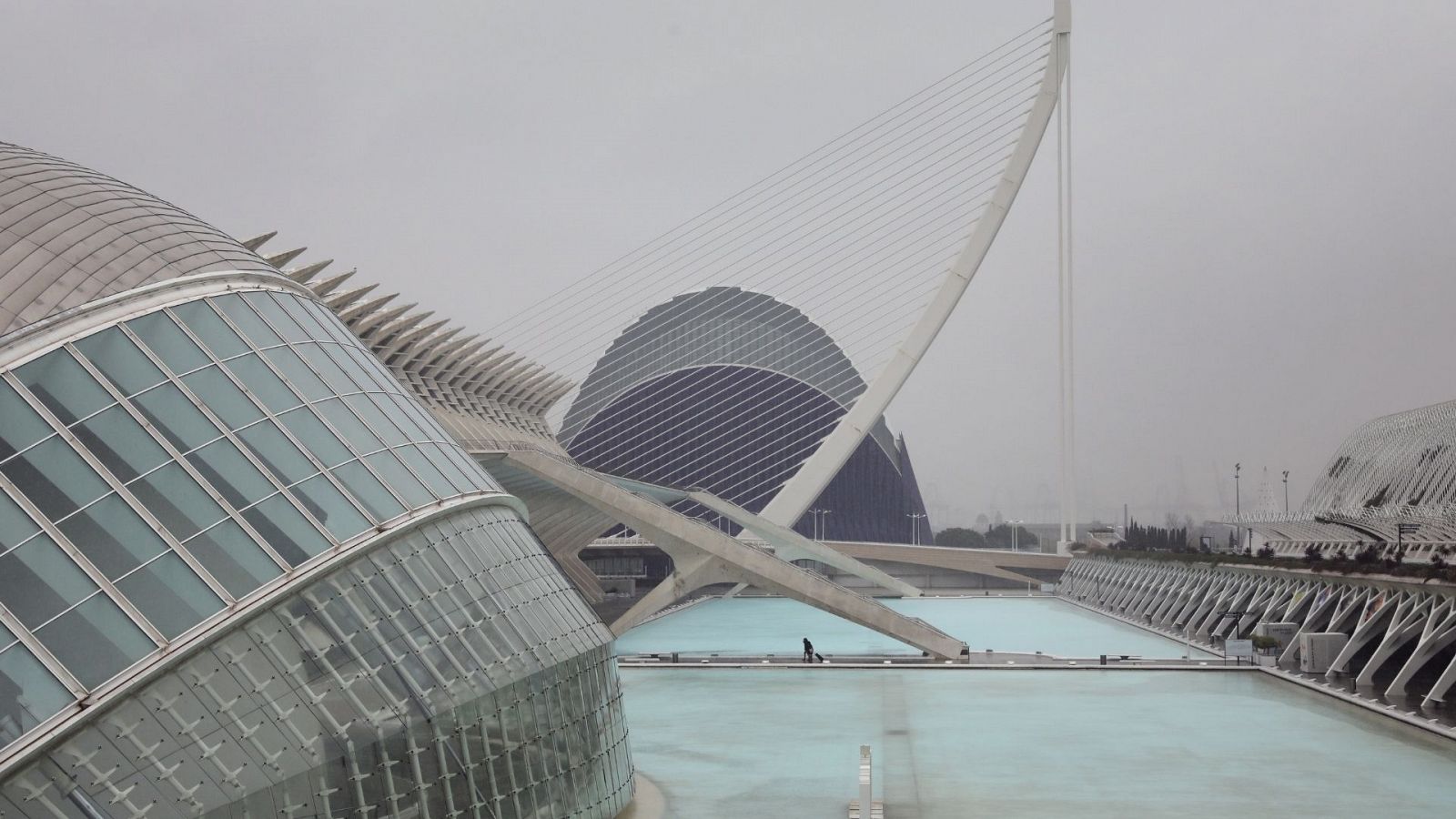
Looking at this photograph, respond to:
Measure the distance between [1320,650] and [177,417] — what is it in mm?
26631

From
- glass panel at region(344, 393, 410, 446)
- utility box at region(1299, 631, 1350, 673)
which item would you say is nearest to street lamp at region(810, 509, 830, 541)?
utility box at region(1299, 631, 1350, 673)

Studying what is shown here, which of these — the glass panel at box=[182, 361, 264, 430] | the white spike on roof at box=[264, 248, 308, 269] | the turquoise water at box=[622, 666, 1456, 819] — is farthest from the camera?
the white spike on roof at box=[264, 248, 308, 269]

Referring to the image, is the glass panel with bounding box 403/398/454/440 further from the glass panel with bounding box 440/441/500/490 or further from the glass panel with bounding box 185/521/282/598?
the glass panel with bounding box 185/521/282/598

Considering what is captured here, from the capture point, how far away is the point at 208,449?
1142 centimetres

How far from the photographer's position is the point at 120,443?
10836 mm

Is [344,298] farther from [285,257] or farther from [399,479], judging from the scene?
[399,479]

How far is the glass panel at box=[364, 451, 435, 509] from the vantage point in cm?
1323

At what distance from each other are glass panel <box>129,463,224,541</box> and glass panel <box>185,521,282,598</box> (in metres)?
0.09

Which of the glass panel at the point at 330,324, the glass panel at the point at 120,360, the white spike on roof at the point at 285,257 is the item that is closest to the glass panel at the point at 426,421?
the glass panel at the point at 330,324

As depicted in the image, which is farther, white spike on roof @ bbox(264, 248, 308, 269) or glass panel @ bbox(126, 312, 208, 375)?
white spike on roof @ bbox(264, 248, 308, 269)

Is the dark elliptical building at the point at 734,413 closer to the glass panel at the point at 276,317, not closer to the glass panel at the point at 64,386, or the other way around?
the glass panel at the point at 276,317

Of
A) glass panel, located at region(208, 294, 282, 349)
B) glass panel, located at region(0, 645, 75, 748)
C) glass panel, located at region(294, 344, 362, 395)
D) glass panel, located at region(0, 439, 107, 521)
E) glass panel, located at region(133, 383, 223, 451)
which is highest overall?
glass panel, located at region(208, 294, 282, 349)

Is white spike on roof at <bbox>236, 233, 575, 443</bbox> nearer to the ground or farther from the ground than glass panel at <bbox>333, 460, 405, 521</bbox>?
farther from the ground

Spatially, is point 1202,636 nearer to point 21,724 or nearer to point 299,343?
point 299,343
